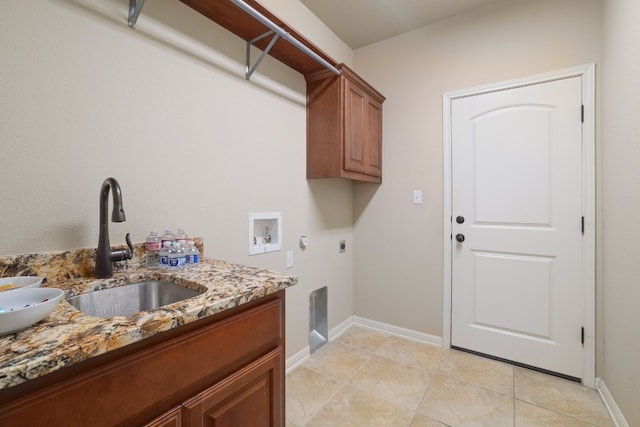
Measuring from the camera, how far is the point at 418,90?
2.45 metres

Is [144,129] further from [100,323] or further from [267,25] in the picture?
[100,323]

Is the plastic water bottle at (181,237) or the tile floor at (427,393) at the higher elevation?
the plastic water bottle at (181,237)

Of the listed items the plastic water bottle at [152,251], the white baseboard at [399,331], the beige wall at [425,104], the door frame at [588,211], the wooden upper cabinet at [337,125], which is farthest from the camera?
the white baseboard at [399,331]

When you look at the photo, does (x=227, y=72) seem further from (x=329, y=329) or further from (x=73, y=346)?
(x=329, y=329)

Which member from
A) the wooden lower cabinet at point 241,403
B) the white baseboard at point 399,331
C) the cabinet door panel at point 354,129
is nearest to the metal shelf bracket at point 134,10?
the cabinet door panel at point 354,129

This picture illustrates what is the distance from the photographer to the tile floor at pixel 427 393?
1.58m

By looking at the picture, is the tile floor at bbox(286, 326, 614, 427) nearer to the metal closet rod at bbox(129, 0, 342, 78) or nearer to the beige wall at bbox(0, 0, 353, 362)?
the beige wall at bbox(0, 0, 353, 362)

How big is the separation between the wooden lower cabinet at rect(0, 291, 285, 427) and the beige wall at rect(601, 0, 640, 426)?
169 centimetres

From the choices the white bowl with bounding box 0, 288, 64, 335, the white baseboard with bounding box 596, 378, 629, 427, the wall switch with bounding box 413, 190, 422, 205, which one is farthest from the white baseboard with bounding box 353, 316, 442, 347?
the white bowl with bounding box 0, 288, 64, 335

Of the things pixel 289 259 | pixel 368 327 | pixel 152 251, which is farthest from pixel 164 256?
pixel 368 327

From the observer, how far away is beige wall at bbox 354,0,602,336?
6.45 ft

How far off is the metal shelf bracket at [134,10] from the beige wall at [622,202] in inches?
87.1

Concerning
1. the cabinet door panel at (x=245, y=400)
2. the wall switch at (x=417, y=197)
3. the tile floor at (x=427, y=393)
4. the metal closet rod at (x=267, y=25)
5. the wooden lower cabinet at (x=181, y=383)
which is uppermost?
the metal closet rod at (x=267, y=25)

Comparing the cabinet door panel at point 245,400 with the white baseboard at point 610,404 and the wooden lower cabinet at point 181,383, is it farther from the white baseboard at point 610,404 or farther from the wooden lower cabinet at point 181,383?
the white baseboard at point 610,404
